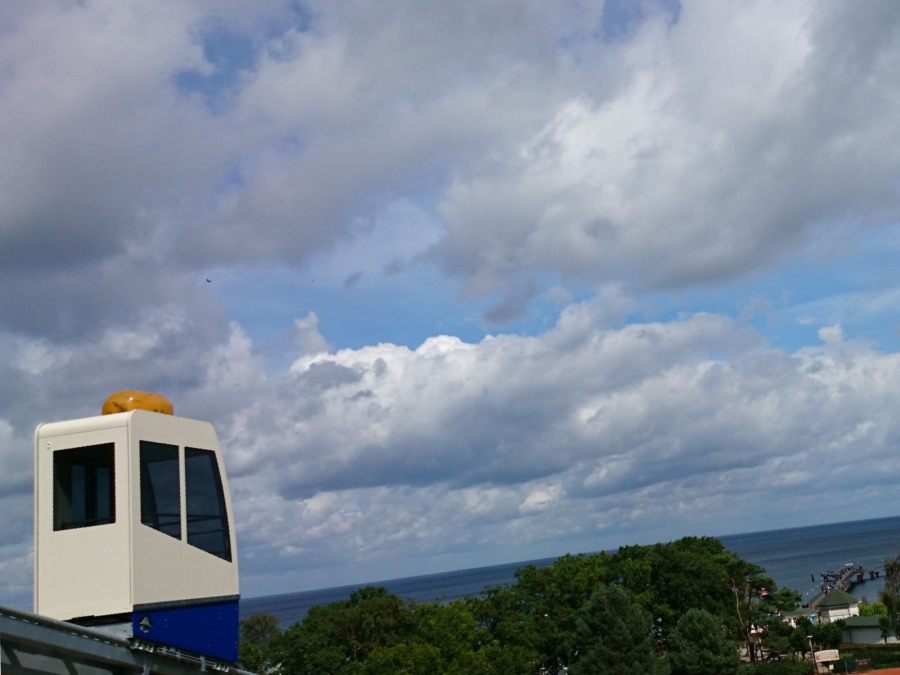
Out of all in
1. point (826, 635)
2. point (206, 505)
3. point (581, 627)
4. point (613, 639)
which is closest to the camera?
point (206, 505)

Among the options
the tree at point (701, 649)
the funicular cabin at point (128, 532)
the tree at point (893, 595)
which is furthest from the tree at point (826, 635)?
the funicular cabin at point (128, 532)

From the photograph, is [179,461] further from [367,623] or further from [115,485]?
[367,623]

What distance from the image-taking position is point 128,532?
9172mm

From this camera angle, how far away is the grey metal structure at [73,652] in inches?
303

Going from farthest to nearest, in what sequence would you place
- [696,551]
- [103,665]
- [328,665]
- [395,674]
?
[696,551] → [328,665] → [395,674] → [103,665]

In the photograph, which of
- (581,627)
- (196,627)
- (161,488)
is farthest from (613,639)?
(161,488)

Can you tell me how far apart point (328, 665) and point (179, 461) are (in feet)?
164

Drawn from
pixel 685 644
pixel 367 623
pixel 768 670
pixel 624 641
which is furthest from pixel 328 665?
pixel 768 670

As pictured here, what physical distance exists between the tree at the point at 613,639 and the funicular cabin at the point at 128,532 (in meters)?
50.3

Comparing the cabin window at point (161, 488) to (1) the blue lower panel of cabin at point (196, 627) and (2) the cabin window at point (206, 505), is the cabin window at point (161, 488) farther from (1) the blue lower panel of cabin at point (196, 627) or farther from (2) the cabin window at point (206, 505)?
(1) the blue lower panel of cabin at point (196, 627)

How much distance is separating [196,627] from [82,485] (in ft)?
6.61

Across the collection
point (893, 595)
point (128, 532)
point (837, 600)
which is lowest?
point (837, 600)

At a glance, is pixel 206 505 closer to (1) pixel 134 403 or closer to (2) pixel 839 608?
(1) pixel 134 403

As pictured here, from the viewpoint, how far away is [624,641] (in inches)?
2219
